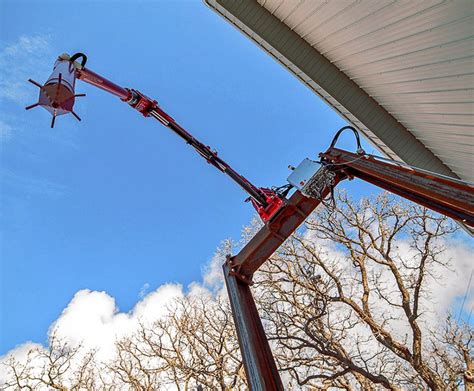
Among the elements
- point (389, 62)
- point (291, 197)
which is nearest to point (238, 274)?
point (291, 197)

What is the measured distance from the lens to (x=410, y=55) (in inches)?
199

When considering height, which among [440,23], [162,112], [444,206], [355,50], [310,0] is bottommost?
[444,206]

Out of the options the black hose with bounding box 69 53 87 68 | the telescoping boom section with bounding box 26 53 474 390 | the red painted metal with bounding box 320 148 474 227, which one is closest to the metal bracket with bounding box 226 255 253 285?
the telescoping boom section with bounding box 26 53 474 390

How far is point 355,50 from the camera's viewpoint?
605cm

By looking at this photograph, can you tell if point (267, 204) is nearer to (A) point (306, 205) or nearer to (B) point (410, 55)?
(A) point (306, 205)

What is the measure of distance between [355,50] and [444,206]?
4582 millimetres

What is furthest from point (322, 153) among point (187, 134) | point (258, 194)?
point (187, 134)

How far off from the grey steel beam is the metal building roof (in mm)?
4236

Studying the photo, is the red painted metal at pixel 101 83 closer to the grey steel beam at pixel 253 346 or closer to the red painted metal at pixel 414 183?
the red painted metal at pixel 414 183

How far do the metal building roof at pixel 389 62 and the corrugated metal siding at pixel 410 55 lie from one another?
0.02 metres

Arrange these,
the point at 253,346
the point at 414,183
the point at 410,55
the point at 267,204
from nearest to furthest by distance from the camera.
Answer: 1. the point at 414,183
2. the point at 253,346
3. the point at 410,55
4. the point at 267,204

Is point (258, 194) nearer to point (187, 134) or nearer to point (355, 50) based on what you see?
point (187, 134)

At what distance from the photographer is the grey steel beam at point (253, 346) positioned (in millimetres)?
2953

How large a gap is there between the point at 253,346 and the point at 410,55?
4902 millimetres
